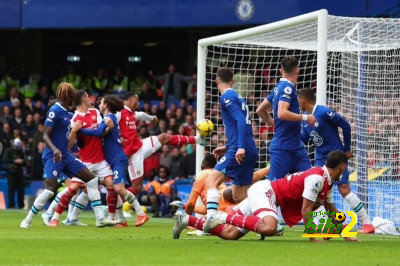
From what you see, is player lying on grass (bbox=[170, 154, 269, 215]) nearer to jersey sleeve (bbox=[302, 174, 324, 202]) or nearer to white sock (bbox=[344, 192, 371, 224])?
white sock (bbox=[344, 192, 371, 224])

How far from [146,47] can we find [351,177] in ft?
67.1

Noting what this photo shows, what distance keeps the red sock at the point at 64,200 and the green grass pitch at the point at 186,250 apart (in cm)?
289

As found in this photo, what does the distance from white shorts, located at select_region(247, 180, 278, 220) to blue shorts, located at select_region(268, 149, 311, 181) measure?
4.33 ft

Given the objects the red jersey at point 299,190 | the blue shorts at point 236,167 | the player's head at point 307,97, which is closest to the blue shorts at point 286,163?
the blue shorts at point 236,167

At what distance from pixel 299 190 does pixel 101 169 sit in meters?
5.58

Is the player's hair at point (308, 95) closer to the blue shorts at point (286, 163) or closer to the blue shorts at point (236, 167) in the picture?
the blue shorts at point (286, 163)

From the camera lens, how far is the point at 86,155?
56.1ft

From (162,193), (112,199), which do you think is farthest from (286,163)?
(162,193)

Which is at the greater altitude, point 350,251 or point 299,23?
point 299,23

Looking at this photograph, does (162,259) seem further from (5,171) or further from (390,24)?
(5,171)

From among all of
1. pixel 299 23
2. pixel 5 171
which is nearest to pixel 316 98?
pixel 299 23

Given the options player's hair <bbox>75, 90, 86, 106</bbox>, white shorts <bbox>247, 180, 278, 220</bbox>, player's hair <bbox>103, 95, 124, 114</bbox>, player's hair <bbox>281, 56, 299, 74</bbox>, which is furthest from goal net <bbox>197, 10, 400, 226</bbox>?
white shorts <bbox>247, 180, 278, 220</bbox>

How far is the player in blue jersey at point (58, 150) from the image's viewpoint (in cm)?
1599

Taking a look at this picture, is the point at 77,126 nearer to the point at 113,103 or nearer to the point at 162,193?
the point at 113,103
